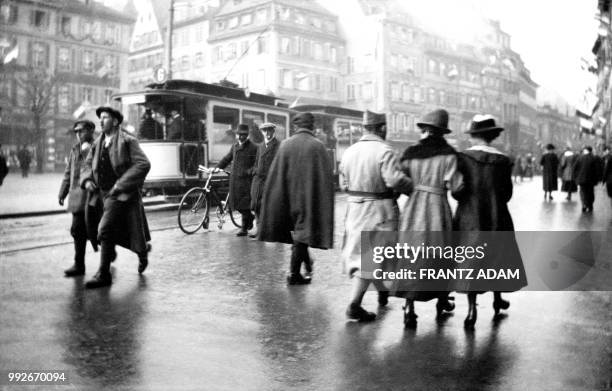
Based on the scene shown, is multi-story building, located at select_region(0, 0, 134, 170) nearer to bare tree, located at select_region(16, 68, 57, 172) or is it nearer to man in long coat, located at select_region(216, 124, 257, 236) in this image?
bare tree, located at select_region(16, 68, 57, 172)

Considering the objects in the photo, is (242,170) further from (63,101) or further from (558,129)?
(63,101)

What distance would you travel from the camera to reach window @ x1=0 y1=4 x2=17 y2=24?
134ft

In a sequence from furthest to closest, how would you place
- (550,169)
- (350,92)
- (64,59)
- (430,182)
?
(350,92)
(64,59)
(550,169)
(430,182)

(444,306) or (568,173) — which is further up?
(568,173)

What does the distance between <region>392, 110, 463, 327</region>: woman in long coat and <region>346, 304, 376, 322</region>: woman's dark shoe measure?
0.41 metres

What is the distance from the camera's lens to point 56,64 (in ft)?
145

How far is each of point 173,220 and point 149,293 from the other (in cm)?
693

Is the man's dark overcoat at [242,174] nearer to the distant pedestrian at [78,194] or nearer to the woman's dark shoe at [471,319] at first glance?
the distant pedestrian at [78,194]

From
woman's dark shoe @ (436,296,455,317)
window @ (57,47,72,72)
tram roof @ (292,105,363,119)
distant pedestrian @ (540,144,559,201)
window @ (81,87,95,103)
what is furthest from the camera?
window @ (81,87,95,103)

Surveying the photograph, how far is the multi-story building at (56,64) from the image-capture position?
3828cm

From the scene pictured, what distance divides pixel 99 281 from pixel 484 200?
Answer: 12.2ft

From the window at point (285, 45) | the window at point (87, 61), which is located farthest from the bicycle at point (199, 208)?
the window at point (285, 45)

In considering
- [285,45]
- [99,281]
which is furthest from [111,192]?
[285,45]

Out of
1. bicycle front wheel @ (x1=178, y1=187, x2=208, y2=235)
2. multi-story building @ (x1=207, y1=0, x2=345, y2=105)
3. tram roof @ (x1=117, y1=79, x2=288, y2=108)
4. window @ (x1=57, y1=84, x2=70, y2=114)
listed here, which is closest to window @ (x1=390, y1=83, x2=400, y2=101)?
multi-story building @ (x1=207, y1=0, x2=345, y2=105)
